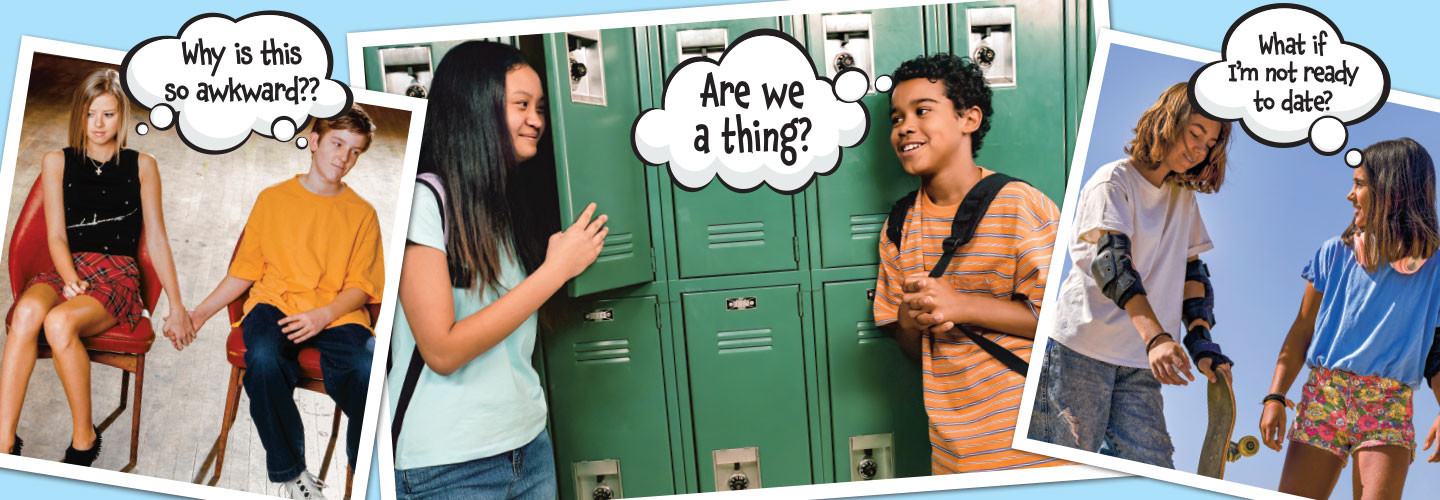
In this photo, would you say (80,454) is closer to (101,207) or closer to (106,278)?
(106,278)

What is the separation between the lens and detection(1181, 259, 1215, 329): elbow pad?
9.19 ft

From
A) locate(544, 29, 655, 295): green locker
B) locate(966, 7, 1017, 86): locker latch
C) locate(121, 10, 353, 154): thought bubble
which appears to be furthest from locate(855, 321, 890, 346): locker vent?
locate(121, 10, 353, 154): thought bubble

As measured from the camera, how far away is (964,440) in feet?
9.49

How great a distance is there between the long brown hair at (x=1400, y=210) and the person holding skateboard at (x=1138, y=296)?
435 mm

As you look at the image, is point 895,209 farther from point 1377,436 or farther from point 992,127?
point 1377,436

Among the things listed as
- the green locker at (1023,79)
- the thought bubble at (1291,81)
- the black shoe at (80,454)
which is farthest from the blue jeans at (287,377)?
the thought bubble at (1291,81)

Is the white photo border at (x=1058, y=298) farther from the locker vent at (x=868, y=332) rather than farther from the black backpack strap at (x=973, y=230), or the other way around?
the locker vent at (x=868, y=332)

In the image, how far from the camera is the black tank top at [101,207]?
276 centimetres

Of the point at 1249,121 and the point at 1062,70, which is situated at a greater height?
the point at 1062,70

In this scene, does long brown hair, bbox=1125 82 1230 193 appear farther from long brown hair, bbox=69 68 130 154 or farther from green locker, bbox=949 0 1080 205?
long brown hair, bbox=69 68 130 154

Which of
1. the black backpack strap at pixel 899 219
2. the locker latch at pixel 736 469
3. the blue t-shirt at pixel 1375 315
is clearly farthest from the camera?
→ the locker latch at pixel 736 469

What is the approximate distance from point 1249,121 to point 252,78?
312 cm

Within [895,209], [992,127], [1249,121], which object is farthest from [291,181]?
[1249,121]

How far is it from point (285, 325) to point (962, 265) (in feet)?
6.94
